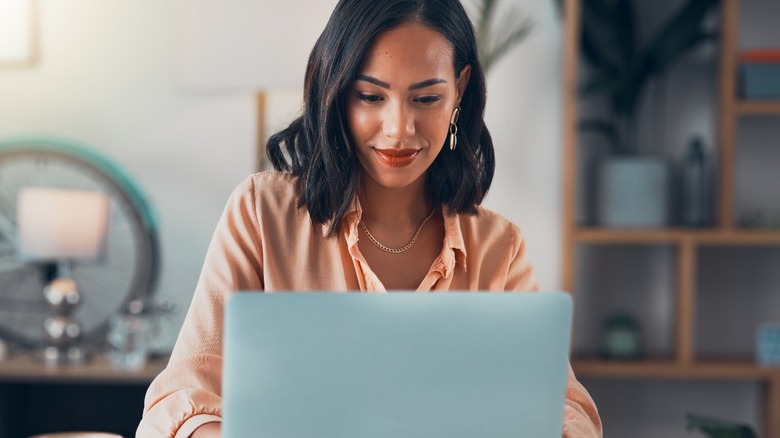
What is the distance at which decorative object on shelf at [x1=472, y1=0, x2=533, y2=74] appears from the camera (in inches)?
114

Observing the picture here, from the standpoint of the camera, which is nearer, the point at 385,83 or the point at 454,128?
the point at 385,83

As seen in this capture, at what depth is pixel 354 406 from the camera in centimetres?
81

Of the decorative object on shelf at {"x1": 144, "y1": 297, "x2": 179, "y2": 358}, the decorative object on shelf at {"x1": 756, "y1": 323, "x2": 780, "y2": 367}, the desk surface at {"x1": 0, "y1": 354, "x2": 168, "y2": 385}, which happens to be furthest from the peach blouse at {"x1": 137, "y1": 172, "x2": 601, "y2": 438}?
the decorative object on shelf at {"x1": 756, "y1": 323, "x2": 780, "y2": 367}

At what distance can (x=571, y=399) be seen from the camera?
118 cm

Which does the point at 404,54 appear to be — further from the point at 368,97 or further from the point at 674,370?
the point at 674,370

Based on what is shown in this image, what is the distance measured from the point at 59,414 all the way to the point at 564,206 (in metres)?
1.62

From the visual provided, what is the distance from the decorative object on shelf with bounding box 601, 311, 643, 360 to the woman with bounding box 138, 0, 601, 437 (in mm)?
1673

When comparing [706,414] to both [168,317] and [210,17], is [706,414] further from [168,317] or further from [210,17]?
[210,17]

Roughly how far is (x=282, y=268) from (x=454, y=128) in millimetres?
316

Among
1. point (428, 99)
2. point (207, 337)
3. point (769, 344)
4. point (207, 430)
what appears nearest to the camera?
point (207, 430)

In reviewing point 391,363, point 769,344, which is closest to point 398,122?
point 391,363

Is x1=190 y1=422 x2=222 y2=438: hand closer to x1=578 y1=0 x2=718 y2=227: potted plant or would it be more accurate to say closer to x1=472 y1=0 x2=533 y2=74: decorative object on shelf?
x1=472 y1=0 x2=533 y2=74: decorative object on shelf

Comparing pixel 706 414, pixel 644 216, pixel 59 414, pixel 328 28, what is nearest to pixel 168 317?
pixel 59 414

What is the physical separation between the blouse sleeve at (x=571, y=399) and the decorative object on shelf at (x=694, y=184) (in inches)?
67.2
